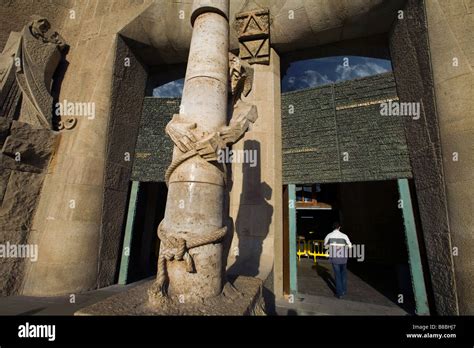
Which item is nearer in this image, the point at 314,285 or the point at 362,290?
the point at 362,290

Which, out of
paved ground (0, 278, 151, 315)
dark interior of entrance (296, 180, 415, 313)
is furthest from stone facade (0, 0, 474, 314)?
dark interior of entrance (296, 180, 415, 313)

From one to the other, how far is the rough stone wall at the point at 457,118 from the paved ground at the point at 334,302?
1492 millimetres

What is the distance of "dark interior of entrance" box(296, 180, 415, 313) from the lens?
648 centimetres

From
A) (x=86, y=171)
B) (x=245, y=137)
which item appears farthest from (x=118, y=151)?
(x=245, y=137)

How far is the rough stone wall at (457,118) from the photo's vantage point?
13.8 feet

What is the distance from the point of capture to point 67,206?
19.7 feet

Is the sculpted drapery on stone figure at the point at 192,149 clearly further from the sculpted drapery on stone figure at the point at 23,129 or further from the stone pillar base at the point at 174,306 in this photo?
the sculpted drapery on stone figure at the point at 23,129

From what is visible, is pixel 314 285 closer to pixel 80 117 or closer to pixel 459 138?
pixel 459 138

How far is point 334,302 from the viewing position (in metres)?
5.74
